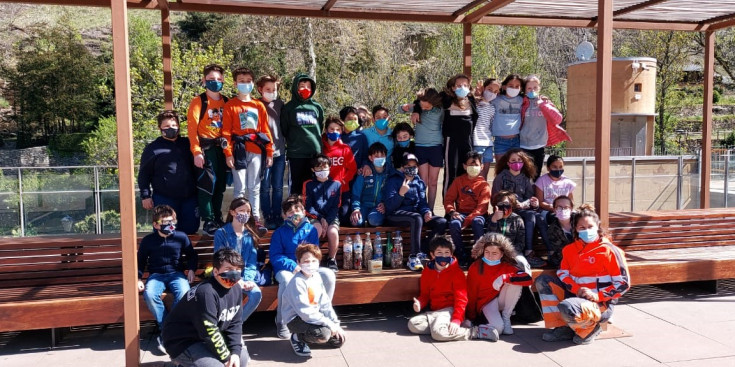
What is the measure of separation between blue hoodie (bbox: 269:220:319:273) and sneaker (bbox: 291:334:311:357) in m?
0.72

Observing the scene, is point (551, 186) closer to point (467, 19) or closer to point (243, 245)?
point (467, 19)

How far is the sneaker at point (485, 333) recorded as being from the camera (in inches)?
210

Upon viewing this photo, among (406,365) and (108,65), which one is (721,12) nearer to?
(406,365)

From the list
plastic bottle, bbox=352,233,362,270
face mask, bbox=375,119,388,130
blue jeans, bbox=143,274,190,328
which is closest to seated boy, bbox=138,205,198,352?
blue jeans, bbox=143,274,190,328

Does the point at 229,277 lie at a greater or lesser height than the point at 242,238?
lesser

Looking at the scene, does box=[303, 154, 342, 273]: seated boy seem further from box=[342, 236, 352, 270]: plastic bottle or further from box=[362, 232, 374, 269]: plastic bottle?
box=[362, 232, 374, 269]: plastic bottle

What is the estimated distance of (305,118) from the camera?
6.45 m

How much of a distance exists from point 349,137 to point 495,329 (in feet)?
8.86

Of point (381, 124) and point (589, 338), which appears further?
point (381, 124)

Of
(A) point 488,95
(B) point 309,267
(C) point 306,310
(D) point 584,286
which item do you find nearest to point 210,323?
(C) point 306,310

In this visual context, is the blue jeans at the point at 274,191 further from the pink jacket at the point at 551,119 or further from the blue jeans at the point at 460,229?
the pink jacket at the point at 551,119

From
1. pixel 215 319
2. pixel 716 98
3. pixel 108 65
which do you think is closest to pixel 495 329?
pixel 215 319

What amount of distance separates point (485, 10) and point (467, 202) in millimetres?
2492

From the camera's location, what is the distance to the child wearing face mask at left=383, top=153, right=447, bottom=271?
625 cm
